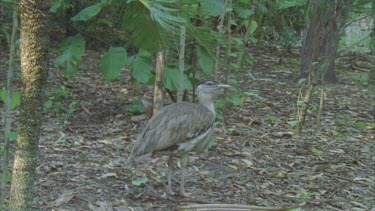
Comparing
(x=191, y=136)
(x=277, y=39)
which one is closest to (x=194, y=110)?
(x=191, y=136)

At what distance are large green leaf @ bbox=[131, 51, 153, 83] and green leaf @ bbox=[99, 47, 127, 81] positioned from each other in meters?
0.16

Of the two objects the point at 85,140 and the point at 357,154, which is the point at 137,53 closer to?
the point at 85,140

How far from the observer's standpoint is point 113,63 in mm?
7090

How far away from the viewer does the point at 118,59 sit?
23.3ft

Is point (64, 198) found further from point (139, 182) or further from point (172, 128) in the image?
point (172, 128)

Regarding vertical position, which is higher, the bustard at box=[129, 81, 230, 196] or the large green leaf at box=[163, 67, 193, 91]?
the large green leaf at box=[163, 67, 193, 91]

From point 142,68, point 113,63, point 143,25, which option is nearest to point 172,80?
point 142,68

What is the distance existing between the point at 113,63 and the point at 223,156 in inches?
68.6

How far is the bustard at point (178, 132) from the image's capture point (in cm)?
502

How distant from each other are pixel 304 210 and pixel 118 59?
9.75 ft

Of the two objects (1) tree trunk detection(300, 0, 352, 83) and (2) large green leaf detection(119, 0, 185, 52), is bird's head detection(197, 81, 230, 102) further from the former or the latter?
(1) tree trunk detection(300, 0, 352, 83)

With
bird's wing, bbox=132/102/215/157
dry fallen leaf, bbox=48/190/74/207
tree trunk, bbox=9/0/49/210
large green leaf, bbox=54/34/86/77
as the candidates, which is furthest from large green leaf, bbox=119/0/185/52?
large green leaf, bbox=54/34/86/77

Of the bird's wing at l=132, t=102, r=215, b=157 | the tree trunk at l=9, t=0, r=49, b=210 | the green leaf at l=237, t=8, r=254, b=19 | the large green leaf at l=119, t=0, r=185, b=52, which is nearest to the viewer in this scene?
the tree trunk at l=9, t=0, r=49, b=210

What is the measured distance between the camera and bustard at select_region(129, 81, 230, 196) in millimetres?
5016
